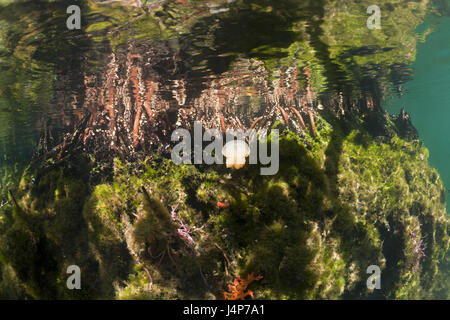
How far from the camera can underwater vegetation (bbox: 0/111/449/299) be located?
480cm

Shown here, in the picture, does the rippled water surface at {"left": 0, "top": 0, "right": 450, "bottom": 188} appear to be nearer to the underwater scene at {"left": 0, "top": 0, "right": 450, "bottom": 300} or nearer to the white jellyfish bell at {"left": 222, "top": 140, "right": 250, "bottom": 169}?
the underwater scene at {"left": 0, "top": 0, "right": 450, "bottom": 300}

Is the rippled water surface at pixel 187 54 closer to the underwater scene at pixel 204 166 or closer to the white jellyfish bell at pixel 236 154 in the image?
the underwater scene at pixel 204 166

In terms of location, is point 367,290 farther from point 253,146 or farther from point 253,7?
point 253,7

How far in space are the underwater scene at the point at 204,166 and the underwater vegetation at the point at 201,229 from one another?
1.3 inches

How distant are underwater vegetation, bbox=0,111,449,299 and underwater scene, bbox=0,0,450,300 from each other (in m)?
0.03

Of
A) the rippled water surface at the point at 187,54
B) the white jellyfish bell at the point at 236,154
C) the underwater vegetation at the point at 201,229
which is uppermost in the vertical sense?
the rippled water surface at the point at 187,54

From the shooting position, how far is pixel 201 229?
16.9ft

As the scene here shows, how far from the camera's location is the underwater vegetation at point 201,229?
4797 mm

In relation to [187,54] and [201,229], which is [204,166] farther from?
[187,54]

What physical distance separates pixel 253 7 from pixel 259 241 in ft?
16.3

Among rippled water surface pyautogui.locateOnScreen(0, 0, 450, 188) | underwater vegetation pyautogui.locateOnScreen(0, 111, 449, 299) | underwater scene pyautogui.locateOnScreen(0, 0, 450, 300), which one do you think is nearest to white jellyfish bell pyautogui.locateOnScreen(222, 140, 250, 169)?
underwater scene pyautogui.locateOnScreen(0, 0, 450, 300)

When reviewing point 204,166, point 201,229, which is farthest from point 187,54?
point 201,229

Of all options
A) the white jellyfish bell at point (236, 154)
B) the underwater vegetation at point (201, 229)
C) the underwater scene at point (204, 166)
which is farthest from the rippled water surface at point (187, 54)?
the white jellyfish bell at point (236, 154)

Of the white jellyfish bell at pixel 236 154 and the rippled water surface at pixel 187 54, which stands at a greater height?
the rippled water surface at pixel 187 54
